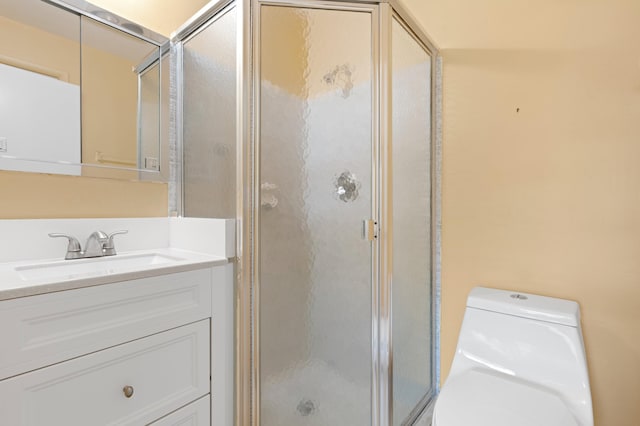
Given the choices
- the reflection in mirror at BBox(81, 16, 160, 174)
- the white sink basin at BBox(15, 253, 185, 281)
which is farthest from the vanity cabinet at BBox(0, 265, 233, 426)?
the reflection in mirror at BBox(81, 16, 160, 174)

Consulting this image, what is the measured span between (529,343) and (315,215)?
0.95 meters

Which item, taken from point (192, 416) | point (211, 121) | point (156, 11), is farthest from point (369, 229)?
point (156, 11)

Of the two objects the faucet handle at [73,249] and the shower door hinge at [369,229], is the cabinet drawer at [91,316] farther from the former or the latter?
the shower door hinge at [369,229]

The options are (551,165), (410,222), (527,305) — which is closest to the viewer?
(527,305)

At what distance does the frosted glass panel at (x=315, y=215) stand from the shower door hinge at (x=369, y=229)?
0.02m

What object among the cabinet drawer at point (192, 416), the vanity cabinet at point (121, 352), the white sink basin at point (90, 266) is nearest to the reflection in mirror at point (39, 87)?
the white sink basin at point (90, 266)

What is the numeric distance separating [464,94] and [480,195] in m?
0.52

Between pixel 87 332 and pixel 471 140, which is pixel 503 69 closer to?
pixel 471 140

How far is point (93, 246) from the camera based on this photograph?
4.05 ft

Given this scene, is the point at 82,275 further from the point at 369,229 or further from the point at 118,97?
the point at 369,229

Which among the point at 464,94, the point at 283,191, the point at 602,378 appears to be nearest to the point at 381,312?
the point at 283,191

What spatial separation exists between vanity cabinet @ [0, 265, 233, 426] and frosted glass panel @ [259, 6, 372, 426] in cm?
21

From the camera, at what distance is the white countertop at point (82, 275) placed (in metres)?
0.78

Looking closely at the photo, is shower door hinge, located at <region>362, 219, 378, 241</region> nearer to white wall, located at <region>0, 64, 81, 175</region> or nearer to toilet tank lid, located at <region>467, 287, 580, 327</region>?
toilet tank lid, located at <region>467, 287, 580, 327</region>
